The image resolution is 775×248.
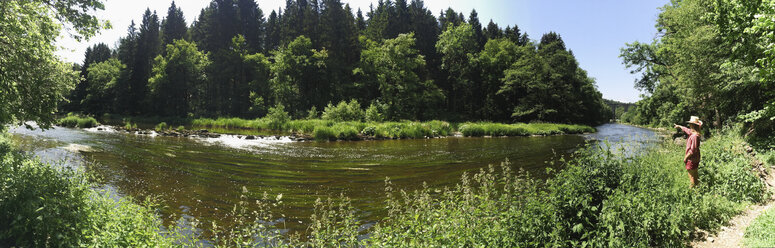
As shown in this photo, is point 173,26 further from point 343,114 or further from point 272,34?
point 343,114

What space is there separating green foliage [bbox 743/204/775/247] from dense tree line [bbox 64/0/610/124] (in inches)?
1729

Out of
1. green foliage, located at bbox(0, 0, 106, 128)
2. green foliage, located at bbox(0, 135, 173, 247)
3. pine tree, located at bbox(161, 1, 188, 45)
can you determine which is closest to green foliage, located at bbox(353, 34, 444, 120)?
green foliage, located at bbox(0, 0, 106, 128)

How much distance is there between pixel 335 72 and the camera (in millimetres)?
58094

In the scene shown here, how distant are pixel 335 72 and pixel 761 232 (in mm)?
55641

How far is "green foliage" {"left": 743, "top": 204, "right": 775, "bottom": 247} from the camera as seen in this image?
16.7 feet

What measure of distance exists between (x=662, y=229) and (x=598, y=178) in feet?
4.06

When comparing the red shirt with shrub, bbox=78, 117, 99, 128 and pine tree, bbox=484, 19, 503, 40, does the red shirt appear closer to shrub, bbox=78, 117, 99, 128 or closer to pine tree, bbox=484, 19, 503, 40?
shrub, bbox=78, 117, 99, 128

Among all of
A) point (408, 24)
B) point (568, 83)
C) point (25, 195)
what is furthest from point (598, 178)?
point (408, 24)

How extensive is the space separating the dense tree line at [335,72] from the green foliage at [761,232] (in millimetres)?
43905

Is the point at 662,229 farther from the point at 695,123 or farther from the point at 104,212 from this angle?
the point at 104,212

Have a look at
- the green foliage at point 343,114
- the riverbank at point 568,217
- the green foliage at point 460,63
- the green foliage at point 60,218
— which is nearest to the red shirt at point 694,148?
the riverbank at point 568,217

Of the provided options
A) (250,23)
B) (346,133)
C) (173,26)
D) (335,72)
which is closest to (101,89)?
(173,26)

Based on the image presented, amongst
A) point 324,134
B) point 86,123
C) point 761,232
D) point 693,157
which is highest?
point 86,123

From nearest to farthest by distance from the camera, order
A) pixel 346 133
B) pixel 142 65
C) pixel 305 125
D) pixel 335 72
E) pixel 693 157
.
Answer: pixel 693 157 < pixel 346 133 < pixel 305 125 < pixel 335 72 < pixel 142 65
